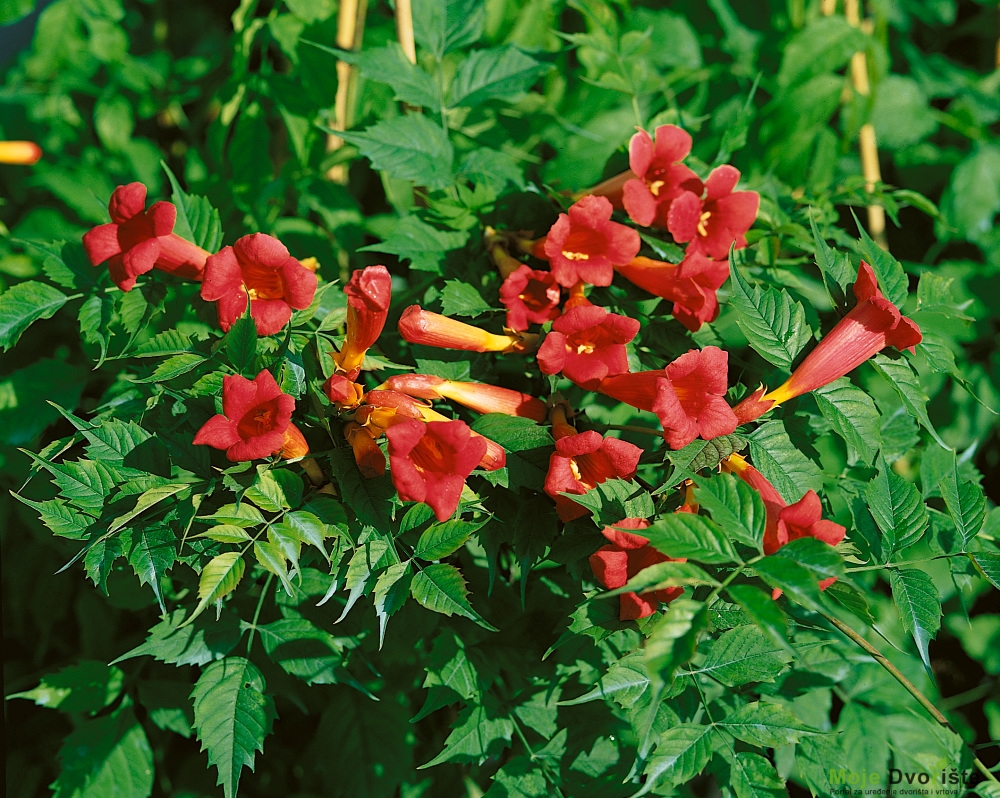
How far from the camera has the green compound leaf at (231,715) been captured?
1.34 meters

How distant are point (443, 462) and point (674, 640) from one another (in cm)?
41

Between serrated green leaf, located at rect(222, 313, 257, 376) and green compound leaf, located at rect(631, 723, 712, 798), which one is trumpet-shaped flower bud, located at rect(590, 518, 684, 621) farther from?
serrated green leaf, located at rect(222, 313, 257, 376)

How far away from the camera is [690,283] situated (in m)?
1.40

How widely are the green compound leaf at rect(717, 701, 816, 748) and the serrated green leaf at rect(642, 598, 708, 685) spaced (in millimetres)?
458

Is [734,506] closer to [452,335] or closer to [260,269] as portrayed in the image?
[452,335]

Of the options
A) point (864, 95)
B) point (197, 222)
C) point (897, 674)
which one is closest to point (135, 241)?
point (197, 222)

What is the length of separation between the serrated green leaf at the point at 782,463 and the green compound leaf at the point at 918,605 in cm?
21

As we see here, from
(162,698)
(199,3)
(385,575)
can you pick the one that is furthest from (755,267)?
(199,3)

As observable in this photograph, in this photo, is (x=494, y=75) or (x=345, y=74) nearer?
(x=494, y=75)

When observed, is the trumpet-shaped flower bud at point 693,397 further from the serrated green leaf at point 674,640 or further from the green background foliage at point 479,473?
the serrated green leaf at point 674,640

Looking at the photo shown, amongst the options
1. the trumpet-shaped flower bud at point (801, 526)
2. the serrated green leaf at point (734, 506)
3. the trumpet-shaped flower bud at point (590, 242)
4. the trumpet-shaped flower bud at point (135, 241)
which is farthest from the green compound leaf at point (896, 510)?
the trumpet-shaped flower bud at point (135, 241)

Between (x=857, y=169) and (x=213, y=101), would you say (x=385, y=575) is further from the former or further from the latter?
(x=857, y=169)

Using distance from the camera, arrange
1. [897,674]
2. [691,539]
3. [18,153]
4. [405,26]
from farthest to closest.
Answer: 1. [18,153]
2. [405,26]
3. [897,674]
4. [691,539]

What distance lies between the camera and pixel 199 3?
10.9ft
